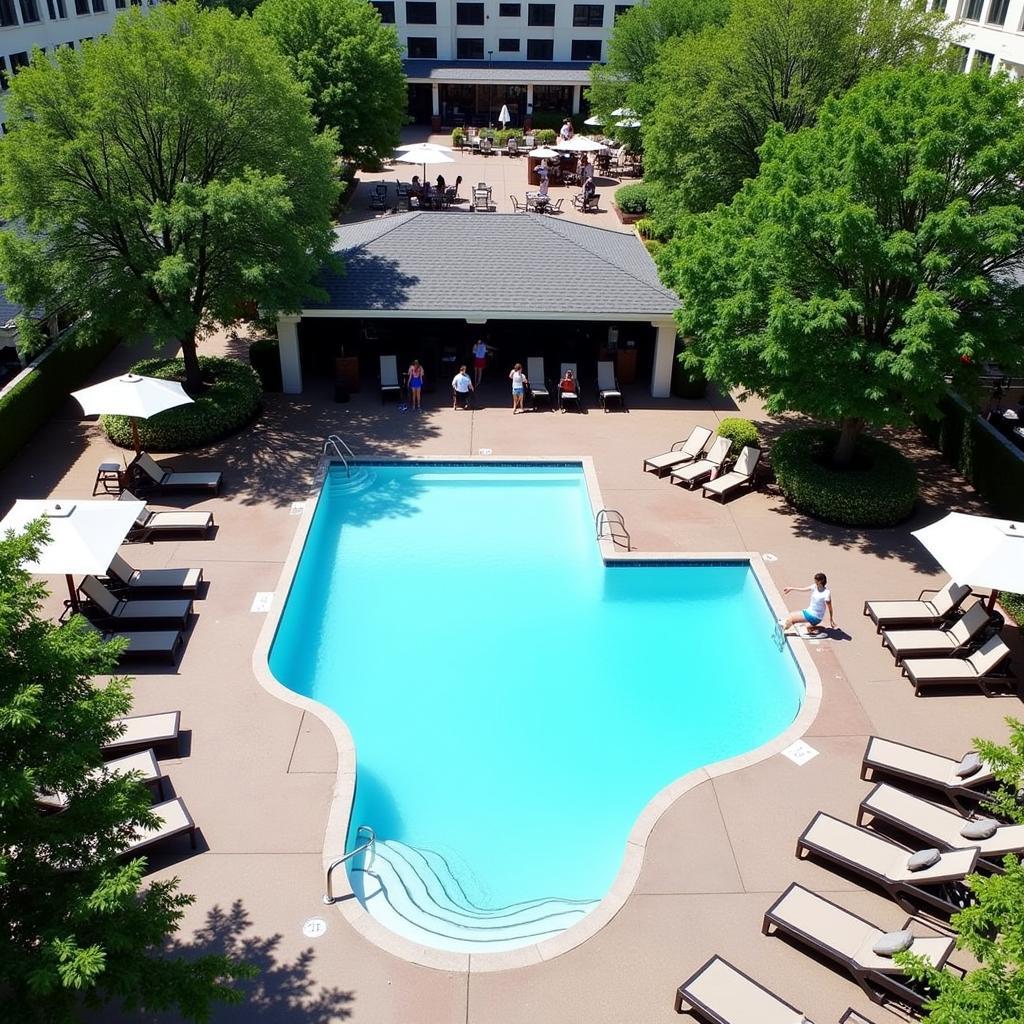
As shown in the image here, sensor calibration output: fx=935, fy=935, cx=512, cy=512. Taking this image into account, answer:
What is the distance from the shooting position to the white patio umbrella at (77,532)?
1475 centimetres

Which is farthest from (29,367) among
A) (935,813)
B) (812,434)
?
(935,813)

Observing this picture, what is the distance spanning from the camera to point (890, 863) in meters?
11.7

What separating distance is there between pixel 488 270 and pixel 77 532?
1432 cm

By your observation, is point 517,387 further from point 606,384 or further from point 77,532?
point 77,532

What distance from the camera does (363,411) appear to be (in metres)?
25.0

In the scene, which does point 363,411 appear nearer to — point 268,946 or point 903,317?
point 903,317

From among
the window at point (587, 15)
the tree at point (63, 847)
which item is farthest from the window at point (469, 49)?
the tree at point (63, 847)

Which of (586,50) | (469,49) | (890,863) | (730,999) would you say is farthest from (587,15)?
(730,999)

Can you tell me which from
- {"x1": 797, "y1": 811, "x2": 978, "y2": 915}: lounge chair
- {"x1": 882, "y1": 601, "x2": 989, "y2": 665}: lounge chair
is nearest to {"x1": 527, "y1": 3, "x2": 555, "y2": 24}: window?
{"x1": 882, "y1": 601, "x2": 989, "y2": 665}: lounge chair

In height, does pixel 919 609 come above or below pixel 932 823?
below

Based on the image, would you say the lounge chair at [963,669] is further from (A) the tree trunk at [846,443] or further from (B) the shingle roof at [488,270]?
(B) the shingle roof at [488,270]

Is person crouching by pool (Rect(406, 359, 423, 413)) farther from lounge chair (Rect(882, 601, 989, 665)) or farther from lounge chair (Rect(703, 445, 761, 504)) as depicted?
lounge chair (Rect(882, 601, 989, 665))

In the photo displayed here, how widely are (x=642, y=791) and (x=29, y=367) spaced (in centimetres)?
1864

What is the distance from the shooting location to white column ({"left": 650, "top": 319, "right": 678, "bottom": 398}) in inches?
1003
